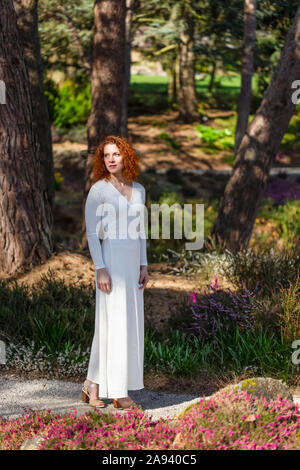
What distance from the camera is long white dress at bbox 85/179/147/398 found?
→ 4906 mm

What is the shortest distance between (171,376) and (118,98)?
5.07 metres

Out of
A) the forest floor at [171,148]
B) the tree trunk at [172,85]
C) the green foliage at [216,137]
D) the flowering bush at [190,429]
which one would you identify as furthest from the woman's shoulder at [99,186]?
the tree trunk at [172,85]

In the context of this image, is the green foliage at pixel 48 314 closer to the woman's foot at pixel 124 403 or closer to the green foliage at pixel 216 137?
the woman's foot at pixel 124 403

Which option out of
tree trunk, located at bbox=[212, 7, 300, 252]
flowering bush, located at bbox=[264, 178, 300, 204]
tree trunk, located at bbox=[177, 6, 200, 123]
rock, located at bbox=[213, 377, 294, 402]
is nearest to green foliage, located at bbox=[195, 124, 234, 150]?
tree trunk, located at bbox=[177, 6, 200, 123]

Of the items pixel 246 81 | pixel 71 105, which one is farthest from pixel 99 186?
pixel 71 105

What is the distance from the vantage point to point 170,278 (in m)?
9.08

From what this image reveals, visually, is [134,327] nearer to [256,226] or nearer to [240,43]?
[256,226]

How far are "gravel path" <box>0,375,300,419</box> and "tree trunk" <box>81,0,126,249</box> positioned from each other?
440 cm

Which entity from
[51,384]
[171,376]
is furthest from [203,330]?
[51,384]

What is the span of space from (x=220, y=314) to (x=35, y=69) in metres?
5.89

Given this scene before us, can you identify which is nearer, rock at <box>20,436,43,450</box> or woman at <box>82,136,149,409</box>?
rock at <box>20,436,43,450</box>

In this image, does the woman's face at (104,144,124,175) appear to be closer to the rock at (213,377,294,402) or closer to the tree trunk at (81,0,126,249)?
the rock at (213,377,294,402)

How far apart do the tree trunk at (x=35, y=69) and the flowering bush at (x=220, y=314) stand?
432cm

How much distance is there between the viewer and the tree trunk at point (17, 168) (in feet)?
25.1
